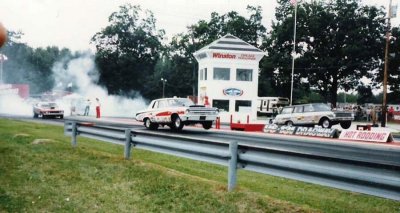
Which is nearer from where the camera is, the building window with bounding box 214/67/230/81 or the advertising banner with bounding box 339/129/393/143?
the advertising banner with bounding box 339/129/393/143

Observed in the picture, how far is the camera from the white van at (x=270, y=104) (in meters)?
62.7

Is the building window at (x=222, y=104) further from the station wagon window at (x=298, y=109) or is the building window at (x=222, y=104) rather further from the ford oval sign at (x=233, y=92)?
the station wagon window at (x=298, y=109)

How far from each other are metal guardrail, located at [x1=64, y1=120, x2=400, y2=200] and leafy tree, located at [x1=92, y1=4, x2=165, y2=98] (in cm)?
7288

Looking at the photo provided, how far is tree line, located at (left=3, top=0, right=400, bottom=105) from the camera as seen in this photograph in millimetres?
60000

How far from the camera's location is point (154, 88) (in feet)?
269

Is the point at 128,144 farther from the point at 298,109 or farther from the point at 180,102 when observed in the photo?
the point at 298,109

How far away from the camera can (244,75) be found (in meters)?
44.8

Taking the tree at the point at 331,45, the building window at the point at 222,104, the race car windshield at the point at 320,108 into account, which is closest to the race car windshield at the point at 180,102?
the race car windshield at the point at 320,108

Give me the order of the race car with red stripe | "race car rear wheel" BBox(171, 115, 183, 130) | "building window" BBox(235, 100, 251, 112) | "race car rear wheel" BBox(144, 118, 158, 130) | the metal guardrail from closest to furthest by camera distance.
Answer: the metal guardrail
the race car with red stripe
"race car rear wheel" BBox(171, 115, 183, 130)
"race car rear wheel" BBox(144, 118, 158, 130)
"building window" BBox(235, 100, 251, 112)

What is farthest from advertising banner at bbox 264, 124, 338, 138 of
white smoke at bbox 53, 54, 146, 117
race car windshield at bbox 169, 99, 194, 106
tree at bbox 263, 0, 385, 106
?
white smoke at bbox 53, 54, 146, 117

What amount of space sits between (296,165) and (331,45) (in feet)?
195

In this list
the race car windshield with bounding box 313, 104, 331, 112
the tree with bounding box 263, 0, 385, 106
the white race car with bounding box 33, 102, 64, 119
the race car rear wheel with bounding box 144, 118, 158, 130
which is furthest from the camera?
the tree with bounding box 263, 0, 385, 106

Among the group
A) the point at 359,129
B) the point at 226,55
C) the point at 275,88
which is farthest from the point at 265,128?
the point at 275,88

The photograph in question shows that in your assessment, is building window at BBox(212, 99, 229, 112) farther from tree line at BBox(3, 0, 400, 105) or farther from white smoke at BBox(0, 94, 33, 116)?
white smoke at BBox(0, 94, 33, 116)
